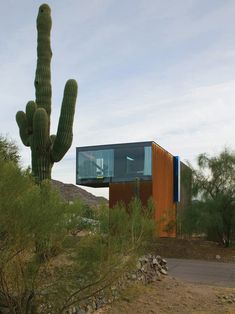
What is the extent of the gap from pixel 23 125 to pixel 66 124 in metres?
1.85

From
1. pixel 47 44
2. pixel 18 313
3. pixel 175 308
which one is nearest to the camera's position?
pixel 18 313

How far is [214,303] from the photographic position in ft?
33.9

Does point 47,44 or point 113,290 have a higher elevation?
point 47,44

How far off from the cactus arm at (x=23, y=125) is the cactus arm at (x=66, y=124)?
1285 millimetres

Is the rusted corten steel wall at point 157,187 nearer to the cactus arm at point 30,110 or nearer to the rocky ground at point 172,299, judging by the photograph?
the cactus arm at point 30,110

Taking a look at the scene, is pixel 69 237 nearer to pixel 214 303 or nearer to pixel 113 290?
pixel 113 290

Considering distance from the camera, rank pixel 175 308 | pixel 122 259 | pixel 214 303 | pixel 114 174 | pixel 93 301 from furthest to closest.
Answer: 1. pixel 114 174
2. pixel 214 303
3. pixel 175 308
4. pixel 93 301
5. pixel 122 259

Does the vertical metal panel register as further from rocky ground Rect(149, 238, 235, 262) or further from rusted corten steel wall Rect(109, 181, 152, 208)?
rocky ground Rect(149, 238, 235, 262)

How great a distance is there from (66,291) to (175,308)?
10.9 feet

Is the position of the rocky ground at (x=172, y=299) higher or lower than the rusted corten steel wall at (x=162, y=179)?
lower

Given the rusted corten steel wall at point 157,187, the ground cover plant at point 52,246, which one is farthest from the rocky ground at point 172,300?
the rusted corten steel wall at point 157,187

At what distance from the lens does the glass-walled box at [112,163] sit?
3844 centimetres

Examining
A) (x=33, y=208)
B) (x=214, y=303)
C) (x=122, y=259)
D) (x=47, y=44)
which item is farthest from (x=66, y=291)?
(x=47, y=44)

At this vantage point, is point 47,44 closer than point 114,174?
Yes
